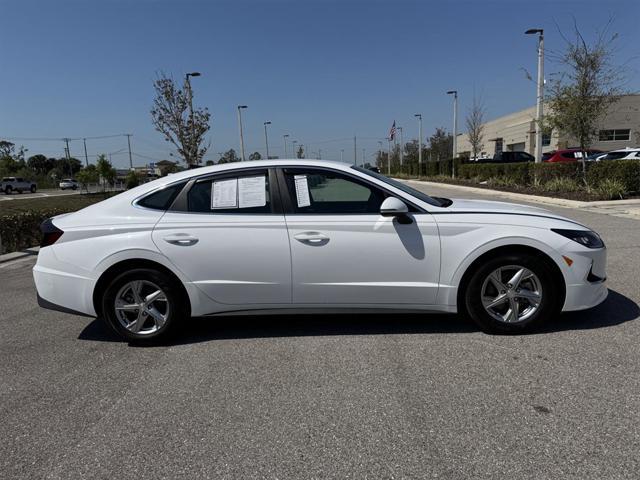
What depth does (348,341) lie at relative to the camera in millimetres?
4027

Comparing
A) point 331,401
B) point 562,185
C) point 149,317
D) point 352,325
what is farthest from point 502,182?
point 331,401

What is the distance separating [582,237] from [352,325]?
83.3 inches

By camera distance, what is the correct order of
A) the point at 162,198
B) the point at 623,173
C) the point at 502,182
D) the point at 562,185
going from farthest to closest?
1. the point at 502,182
2. the point at 562,185
3. the point at 623,173
4. the point at 162,198

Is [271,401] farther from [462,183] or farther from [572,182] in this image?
[462,183]

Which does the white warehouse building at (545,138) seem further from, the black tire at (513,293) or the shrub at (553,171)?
the black tire at (513,293)

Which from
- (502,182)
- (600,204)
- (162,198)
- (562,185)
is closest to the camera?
(162,198)

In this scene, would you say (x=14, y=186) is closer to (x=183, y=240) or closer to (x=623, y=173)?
(x=623, y=173)

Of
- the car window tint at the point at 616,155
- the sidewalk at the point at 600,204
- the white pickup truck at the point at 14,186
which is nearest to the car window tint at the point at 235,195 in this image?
the sidewalk at the point at 600,204

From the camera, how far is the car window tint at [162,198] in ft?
13.5

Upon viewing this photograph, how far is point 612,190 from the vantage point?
15.2 metres

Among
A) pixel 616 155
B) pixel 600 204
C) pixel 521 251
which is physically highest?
pixel 616 155

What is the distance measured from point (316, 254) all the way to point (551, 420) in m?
2.03

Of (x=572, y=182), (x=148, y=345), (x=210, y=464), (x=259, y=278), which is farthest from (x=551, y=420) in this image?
(x=572, y=182)

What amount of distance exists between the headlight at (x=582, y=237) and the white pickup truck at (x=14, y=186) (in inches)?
2250
